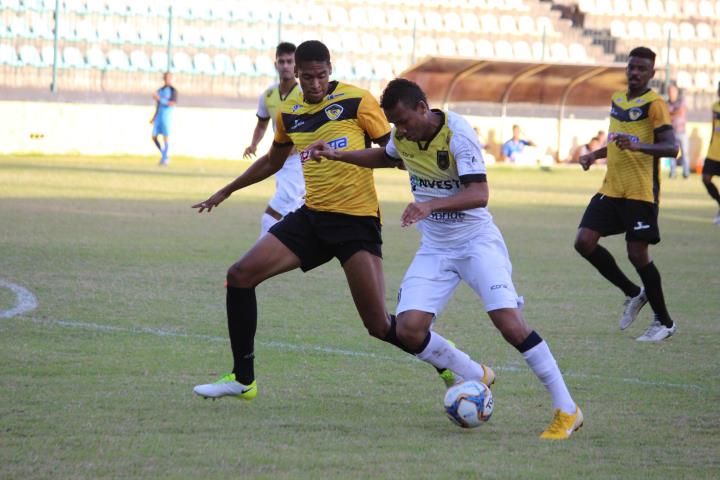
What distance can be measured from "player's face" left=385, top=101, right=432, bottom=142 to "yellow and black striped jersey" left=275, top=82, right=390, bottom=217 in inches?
28.9

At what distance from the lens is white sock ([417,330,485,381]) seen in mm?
6383

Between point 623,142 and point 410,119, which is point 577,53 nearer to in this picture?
point 623,142

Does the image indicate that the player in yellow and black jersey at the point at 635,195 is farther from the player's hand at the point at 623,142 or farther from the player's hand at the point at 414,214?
the player's hand at the point at 414,214

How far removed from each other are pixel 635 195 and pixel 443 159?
3.68 metres

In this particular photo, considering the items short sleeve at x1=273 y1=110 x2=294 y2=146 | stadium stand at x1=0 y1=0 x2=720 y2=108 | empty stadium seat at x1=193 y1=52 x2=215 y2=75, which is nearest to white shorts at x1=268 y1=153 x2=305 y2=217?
short sleeve at x1=273 y1=110 x2=294 y2=146

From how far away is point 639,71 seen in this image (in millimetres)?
9008

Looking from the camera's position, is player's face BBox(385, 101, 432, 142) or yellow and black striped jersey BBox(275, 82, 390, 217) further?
yellow and black striped jersey BBox(275, 82, 390, 217)

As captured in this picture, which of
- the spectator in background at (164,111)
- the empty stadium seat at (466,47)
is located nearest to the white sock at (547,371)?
the spectator in background at (164,111)

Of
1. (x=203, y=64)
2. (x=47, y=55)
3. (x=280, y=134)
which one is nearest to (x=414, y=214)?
(x=280, y=134)

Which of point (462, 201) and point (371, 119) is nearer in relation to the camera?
point (462, 201)

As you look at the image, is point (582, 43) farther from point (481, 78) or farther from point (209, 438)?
point (209, 438)

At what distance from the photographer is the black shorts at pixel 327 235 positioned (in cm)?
661

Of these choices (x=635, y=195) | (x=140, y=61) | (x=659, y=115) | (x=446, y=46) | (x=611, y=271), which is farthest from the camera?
(x=446, y=46)

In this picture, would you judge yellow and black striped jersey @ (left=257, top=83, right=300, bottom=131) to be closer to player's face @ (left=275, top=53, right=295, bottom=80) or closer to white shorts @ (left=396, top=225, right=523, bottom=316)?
player's face @ (left=275, top=53, right=295, bottom=80)
